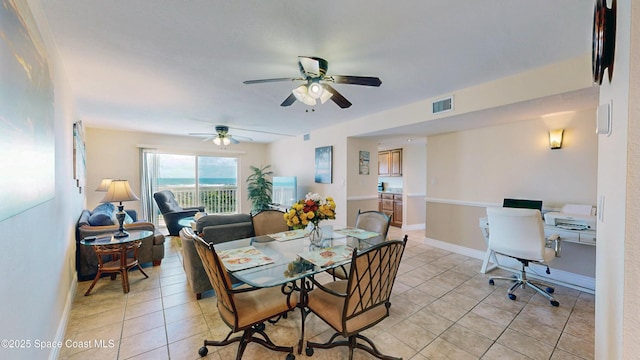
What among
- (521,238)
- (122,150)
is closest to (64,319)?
(521,238)

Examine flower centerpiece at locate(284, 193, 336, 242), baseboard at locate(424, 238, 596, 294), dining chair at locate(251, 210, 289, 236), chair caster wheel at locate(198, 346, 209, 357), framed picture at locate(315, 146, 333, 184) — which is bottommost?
chair caster wheel at locate(198, 346, 209, 357)

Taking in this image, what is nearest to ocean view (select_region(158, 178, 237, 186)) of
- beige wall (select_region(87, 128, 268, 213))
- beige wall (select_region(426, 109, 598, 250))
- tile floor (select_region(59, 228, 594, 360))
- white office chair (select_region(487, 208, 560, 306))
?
beige wall (select_region(87, 128, 268, 213))

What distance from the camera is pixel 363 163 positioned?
4.98 meters

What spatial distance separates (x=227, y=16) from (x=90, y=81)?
2237 mm

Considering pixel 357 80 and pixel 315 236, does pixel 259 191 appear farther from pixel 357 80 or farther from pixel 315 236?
pixel 357 80

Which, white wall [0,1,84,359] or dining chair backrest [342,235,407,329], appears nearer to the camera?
white wall [0,1,84,359]

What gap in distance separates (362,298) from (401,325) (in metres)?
0.94

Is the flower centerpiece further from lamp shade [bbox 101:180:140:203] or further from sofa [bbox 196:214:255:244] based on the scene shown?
lamp shade [bbox 101:180:140:203]

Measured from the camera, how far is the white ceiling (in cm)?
157

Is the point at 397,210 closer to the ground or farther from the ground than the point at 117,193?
closer to the ground

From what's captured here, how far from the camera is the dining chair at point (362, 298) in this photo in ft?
4.79

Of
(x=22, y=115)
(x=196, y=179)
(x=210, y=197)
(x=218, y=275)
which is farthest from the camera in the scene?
(x=210, y=197)

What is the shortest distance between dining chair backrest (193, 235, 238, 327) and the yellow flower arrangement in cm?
85

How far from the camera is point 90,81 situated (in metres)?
2.72
